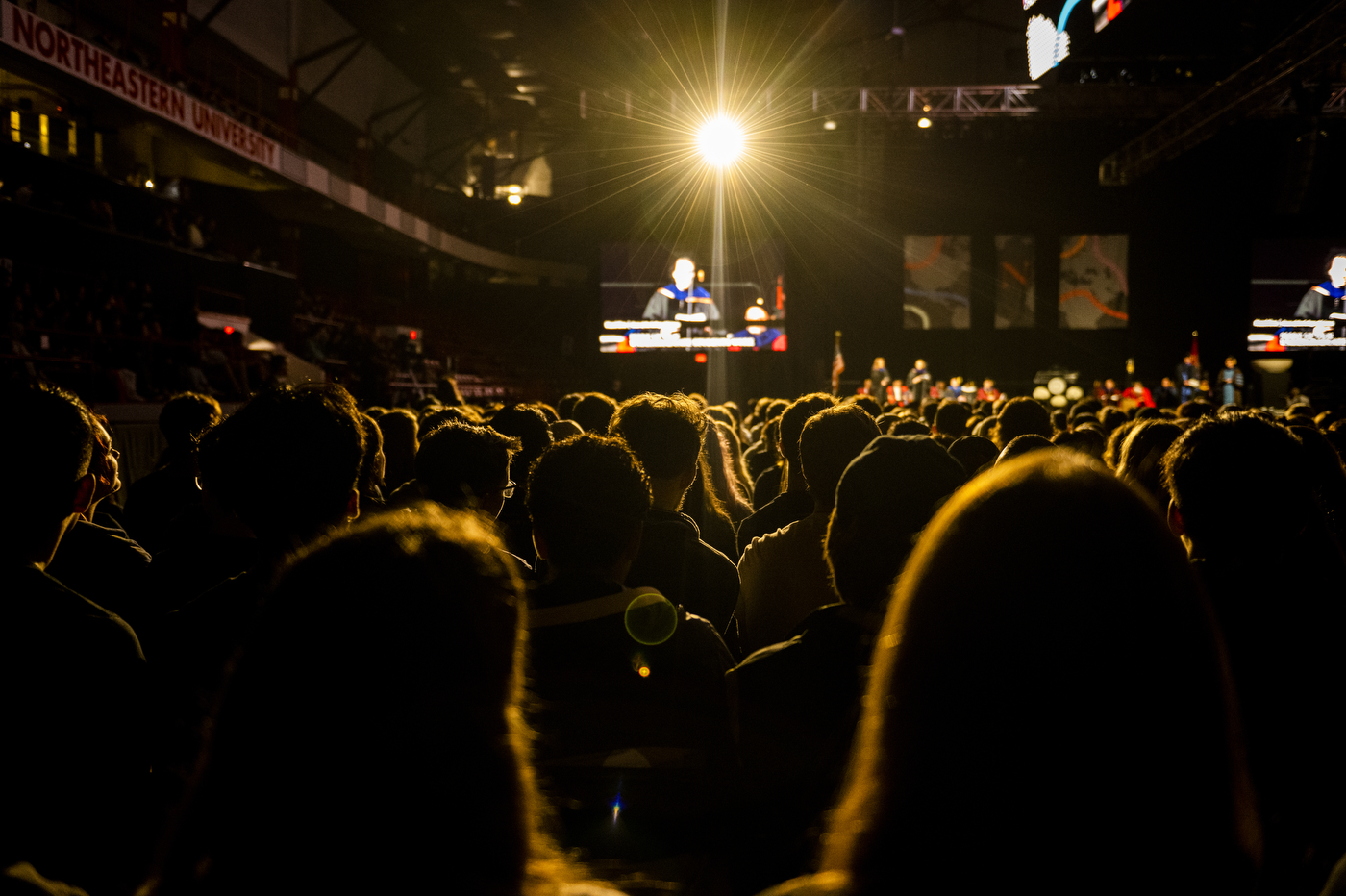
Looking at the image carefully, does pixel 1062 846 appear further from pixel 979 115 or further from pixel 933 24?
pixel 933 24

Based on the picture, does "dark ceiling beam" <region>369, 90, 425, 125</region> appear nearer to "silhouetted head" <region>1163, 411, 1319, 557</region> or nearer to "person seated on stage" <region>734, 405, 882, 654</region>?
"person seated on stage" <region>734, 405, 882, 654</region>

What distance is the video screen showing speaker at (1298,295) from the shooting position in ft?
69.6

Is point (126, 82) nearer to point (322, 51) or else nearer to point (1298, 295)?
point (322, 51)

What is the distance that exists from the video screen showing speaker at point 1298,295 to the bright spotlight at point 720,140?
40.5 feet

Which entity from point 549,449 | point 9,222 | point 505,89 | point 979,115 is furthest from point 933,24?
point 549,449

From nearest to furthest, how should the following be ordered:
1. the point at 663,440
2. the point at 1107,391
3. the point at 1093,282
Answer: the point at 663,440 < the point at 1107,391 < the point at 1093,282

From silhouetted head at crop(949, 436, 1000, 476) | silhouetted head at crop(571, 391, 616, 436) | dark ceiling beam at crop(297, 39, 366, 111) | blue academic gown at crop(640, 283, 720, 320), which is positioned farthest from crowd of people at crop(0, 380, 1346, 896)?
blue academic gown at crop(640, 283, 720, 320)

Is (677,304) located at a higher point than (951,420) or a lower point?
higher

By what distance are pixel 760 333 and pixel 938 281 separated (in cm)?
451

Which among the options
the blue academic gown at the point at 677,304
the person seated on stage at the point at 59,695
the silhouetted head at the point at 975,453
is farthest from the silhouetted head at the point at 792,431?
the blue academic gown at the point at 677,304

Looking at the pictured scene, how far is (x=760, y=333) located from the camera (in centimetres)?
2377

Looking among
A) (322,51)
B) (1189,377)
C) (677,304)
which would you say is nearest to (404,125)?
(322,51)

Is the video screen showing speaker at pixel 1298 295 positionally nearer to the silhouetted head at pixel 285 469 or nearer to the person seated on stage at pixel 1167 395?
the person seated on stage at pixel 1167 395

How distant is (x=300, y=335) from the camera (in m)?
19.3
